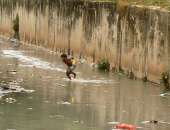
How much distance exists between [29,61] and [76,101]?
968 centimetres

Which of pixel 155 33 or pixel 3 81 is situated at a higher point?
pixel 155 33

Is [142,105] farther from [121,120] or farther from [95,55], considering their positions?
[95,55]

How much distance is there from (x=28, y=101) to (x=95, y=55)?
30.6 ft

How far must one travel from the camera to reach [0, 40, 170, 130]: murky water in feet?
51.0

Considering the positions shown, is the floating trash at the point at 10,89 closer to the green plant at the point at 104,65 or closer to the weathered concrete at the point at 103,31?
the weathered concrete at the point at 103,31

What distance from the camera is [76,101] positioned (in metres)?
18.4

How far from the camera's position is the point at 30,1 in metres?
35.3

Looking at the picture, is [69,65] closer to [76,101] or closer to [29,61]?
[76,101]

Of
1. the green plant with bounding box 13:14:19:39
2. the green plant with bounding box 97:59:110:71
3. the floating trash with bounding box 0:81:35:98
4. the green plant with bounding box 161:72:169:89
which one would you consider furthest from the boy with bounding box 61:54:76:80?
the green plant with bounding box 13:14:19:39

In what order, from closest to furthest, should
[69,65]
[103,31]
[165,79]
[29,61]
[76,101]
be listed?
[76,101], [165,79], [69,65], [103,31], [29,61]

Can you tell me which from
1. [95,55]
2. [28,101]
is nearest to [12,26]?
[95,55]

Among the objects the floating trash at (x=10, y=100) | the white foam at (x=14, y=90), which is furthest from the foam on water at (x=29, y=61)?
the floating trash at (x=10, y=100)

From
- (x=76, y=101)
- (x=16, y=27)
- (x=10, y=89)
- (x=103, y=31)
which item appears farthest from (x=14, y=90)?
(x=16, y=27)

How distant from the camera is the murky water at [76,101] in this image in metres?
15.5
